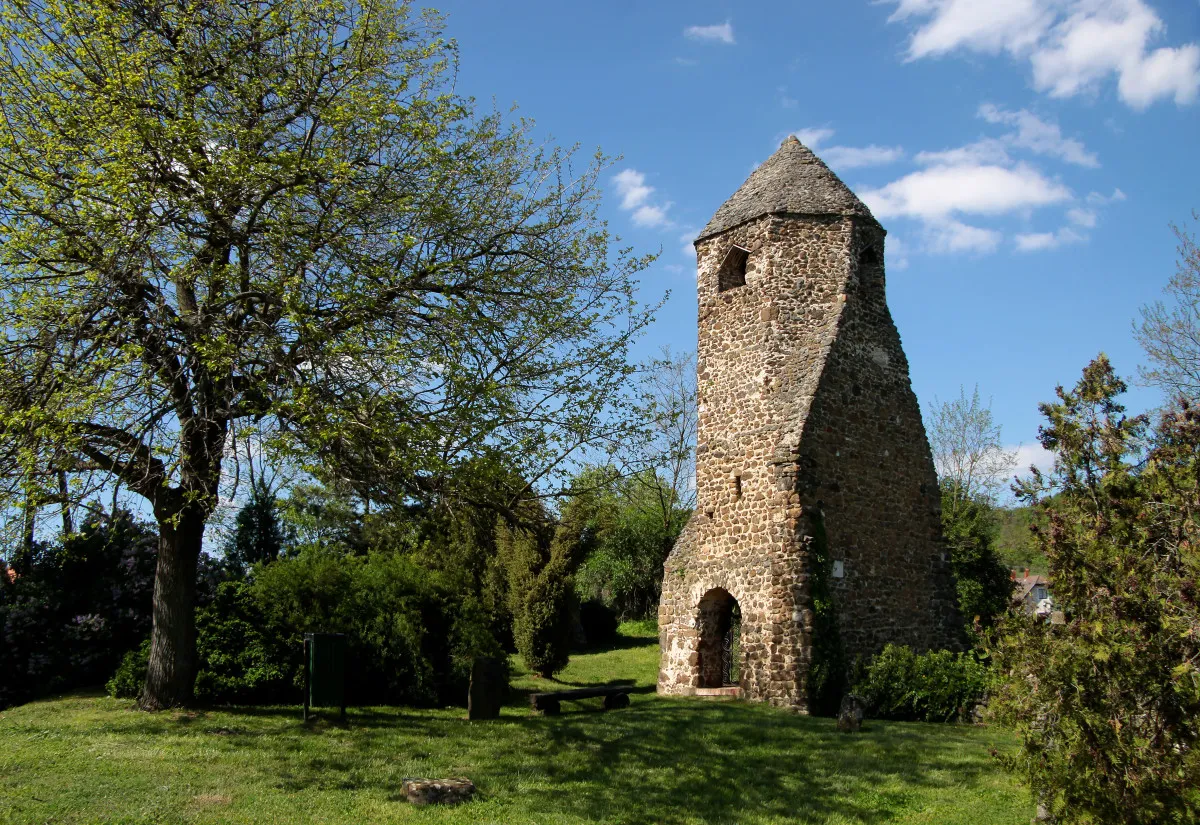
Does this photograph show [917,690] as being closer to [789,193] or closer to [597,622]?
[789,193]

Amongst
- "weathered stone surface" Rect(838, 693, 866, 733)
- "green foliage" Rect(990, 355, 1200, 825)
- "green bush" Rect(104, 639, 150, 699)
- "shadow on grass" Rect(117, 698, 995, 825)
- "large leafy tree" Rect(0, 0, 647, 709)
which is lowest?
"shadow on grass" Rect(117, 698, 995, 825)

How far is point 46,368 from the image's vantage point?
968cm

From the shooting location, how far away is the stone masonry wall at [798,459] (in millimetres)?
14320

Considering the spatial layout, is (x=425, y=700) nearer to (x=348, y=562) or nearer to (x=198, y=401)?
(x=348, y=562)

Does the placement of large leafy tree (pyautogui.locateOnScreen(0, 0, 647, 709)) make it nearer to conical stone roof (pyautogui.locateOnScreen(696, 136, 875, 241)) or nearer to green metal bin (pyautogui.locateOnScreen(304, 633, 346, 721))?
green metal bin (pyautogui.locateOnScreen(304, 633, 346, 721))

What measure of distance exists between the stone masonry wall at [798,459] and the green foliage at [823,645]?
0.70ft

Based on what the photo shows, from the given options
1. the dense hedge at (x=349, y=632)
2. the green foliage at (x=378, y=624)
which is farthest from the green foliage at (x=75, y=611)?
the green foliage at (x=378, y=624)

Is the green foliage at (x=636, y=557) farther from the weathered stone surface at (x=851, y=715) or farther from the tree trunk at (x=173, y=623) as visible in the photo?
the tree trunk at (x=173, y=623)

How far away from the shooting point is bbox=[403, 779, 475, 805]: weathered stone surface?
8289 millimetres

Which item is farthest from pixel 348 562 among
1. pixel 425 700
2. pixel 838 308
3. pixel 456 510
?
pixel 838 308

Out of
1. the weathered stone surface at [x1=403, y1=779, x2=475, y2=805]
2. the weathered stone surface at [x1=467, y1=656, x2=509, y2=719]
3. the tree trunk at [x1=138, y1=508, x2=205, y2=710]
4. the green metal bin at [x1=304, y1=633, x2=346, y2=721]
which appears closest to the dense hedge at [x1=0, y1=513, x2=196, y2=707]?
the tree trunk at [x1=138, y1=508, x2=205, y2=710]

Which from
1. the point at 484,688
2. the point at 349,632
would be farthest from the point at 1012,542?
the point at 349,632

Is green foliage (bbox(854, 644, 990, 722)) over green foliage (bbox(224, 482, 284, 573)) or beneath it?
beneath

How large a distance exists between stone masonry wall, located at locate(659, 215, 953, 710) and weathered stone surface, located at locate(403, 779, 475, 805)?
6.74 m
